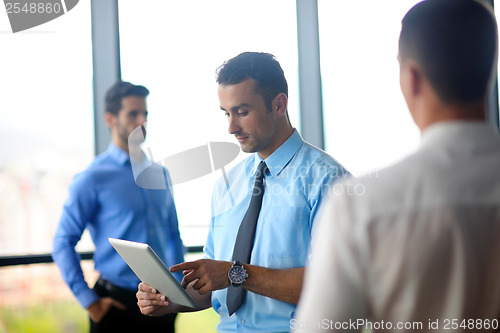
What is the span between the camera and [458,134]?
695mm

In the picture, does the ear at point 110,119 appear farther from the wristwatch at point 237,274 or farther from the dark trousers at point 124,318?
the wristwatch at point 237,274

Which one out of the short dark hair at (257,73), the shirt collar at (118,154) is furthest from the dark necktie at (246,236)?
the shirt collar at (118,154)

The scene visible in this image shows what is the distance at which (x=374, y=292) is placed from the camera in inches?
26.4

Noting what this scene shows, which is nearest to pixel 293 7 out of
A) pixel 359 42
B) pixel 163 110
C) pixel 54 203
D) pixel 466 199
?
pixel 359 42

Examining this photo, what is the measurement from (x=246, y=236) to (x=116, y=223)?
116 centimetres

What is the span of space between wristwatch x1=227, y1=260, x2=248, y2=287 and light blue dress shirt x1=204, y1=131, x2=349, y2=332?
0.13 m

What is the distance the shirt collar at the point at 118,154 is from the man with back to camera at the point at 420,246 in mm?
2253

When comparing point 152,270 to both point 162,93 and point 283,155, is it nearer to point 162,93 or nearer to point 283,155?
point 283,155

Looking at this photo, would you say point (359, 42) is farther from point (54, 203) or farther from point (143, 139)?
point (54, 203)

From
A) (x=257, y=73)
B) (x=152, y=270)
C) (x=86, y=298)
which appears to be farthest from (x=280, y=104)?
(x=86, y=298)

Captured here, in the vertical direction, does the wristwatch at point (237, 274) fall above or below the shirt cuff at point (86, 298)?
above

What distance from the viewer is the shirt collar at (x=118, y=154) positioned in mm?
2771

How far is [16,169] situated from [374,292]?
2.81 m

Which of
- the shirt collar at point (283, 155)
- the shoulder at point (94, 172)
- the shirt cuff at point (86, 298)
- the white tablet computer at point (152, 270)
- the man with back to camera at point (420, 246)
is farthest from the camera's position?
the shoulder at point (94, 172)
